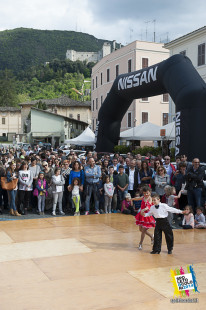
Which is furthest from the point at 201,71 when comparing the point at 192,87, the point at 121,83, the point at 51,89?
the point at 51,89

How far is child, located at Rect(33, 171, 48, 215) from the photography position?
11.9 meters

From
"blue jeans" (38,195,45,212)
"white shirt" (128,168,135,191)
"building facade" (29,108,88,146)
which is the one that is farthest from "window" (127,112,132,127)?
"blue jeans" (38,195,45,212)

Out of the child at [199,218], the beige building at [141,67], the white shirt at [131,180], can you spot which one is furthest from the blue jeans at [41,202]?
the beige building at [141,67]

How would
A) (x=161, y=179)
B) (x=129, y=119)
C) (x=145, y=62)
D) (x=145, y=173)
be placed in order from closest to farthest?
1. (x=161, y=179)
2. (x=145, y=173)
3. (x=145, y=62)
4. (x=129, y=119)

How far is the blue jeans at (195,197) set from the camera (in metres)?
10.9

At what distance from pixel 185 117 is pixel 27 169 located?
Result: 579 centimetres

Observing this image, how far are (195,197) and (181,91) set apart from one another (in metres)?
4.62

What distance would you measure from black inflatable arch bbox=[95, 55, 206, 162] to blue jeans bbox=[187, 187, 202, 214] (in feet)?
8.54

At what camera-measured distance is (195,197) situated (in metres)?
11.0

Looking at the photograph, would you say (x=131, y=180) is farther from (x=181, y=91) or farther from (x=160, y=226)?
(x=160, y=226)

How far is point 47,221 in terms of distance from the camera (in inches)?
436

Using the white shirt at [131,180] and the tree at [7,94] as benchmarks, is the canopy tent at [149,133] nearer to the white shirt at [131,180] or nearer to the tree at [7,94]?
the white shirt at [131,180]

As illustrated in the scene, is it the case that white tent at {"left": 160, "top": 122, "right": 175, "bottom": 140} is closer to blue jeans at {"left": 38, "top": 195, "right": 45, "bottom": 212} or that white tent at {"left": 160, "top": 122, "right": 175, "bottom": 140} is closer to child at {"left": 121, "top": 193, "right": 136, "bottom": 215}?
child at {"left": 121, "top": 193, "right": 136, "bottom": 215}

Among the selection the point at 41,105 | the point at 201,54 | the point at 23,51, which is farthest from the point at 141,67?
the point at 23,51
